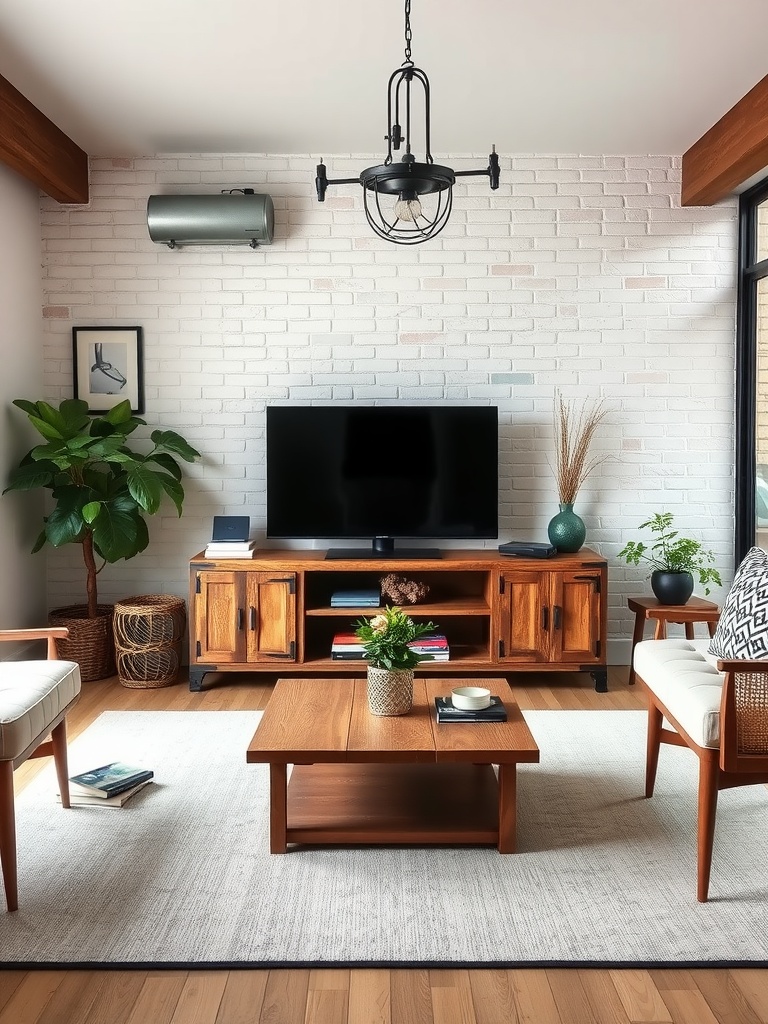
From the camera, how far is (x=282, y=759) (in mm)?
2582

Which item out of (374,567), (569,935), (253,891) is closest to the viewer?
(569,935)

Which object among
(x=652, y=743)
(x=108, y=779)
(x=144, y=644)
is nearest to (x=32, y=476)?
(x=144, y=644)

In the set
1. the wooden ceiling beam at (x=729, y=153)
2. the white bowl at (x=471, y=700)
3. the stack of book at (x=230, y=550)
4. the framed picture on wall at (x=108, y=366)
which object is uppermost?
the wooden ceiling beam at (x=729, y=153)

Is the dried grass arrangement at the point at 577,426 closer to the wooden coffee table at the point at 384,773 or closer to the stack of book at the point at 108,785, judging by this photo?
the wooden coffee table at the point at 384,773

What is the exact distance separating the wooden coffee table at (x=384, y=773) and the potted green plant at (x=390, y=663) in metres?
0.05

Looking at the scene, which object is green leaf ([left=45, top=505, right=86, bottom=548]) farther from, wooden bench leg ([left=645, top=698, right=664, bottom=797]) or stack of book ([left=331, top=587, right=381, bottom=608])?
wooden bench leg ([left=645, top=698, right=664, bottom=797])

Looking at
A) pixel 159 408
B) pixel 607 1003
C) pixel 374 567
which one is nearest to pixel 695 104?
pixel 374 567

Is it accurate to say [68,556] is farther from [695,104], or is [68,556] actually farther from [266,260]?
[695,104]

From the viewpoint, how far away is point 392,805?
9.36 feet

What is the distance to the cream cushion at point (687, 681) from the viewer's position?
2.44 meters

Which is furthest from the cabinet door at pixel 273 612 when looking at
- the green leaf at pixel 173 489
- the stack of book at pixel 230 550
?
the green leaf at pixel 173 489

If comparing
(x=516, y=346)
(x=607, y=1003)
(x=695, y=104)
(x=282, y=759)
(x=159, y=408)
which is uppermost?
(x=695, y=104)

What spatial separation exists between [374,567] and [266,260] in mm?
1734

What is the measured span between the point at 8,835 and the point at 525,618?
2.71 meters
